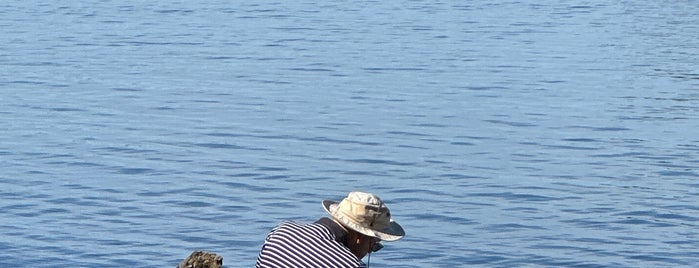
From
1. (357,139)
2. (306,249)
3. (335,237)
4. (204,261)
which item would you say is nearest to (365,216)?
→ (335,237)

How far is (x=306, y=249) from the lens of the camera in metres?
7.04

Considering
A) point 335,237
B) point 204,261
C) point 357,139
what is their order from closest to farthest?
point 335,237 → point 204,261 → point 357,139

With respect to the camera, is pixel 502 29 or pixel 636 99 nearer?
pixel 636 99

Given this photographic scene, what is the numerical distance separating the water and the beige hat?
680 centimetres

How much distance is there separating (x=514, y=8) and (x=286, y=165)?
2305 centimetres

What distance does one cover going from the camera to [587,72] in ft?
93.3

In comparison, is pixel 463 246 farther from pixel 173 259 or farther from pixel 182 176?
pixel 182 176

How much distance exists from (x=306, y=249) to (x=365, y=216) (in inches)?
15.7

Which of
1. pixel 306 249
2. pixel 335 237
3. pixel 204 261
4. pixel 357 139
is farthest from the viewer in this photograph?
pixel 357 139

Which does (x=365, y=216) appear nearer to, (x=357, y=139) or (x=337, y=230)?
(x=337, y=230)

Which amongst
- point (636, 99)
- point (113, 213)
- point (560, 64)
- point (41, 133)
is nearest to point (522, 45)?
point (560, 64)

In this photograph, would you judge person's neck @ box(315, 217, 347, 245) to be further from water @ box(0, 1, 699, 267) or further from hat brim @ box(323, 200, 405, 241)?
water @ box(0, 1, 699, 267)

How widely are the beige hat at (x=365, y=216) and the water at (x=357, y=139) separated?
6.80 m

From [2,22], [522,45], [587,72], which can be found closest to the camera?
[587,72]
